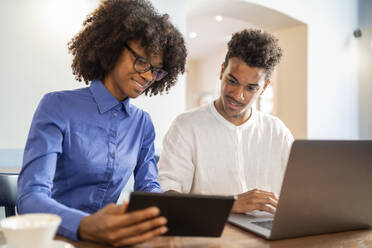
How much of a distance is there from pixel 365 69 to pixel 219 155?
139 inches

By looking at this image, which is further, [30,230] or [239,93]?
[239,93]

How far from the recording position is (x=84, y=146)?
113cm

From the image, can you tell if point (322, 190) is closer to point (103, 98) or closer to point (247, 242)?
point (247, 242)

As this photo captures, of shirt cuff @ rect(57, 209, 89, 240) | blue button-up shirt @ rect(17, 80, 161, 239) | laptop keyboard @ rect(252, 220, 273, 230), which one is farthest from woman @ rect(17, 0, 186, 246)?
laptop keyboard @ rect(252, 220, 273, 230)

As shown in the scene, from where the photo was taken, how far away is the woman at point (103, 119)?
103 cm

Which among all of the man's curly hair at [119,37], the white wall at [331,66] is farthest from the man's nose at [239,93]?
the white wall at [331,66]

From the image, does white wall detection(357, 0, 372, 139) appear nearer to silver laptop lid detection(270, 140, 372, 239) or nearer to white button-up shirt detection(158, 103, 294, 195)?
white button-up shirt detection(158, 103, 294, 195)

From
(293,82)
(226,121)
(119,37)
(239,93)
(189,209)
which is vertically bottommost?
(189,209)

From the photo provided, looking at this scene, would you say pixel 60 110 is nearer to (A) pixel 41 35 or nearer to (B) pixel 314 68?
(A) pixel 41 35

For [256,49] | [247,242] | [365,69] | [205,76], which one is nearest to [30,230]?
[247,242]

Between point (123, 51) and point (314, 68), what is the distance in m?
3.33

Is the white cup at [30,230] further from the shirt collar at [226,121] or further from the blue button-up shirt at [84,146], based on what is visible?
the shirt collar at [226,121]

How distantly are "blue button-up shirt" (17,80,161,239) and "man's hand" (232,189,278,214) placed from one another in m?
0.33

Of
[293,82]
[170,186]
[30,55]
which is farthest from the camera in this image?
[293,82]
